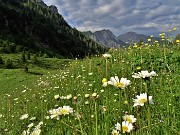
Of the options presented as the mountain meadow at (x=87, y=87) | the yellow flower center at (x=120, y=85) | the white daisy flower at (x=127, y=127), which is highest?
the yellow flower center at (x=120, y=85)

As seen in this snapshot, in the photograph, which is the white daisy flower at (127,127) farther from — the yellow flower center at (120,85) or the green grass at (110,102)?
the yellow flower center at (120,85)

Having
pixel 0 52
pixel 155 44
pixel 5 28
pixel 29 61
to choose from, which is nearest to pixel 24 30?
pixel 5 28

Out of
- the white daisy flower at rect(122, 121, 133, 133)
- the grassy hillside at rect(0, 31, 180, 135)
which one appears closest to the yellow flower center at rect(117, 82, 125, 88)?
the grassy hillside at rect(0, 31, 180, 135)

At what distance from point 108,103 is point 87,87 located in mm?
4197

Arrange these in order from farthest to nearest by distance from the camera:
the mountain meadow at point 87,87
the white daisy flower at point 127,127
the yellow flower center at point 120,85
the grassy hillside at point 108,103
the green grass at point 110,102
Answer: the green grass at point 110,102
the grassy hillside at point 108,103
the mountain meadow at point 87,87
the yellow flower center at point 120,85
the white daisy flower at point 127,127

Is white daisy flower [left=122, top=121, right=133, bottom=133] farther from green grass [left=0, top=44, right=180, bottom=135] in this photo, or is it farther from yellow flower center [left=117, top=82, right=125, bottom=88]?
yellow flower center [left=117, top=82, right=125, bottom=88]

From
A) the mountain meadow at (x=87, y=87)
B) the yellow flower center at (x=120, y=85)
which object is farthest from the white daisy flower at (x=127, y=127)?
the yellow flower center at (x=120, y=85)

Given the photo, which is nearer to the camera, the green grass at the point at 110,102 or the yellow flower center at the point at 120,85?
the yellow flower center at the point at 120,85

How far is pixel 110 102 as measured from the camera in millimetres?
6344

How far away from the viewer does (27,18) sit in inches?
7549

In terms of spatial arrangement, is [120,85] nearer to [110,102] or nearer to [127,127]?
[127,127]

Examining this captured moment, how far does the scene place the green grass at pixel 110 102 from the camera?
3.62 metres

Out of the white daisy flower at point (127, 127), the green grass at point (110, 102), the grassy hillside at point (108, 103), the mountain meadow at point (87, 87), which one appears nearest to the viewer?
the white daisy flower at point (127, 127)

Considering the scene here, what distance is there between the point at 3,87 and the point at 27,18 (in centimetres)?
16827
